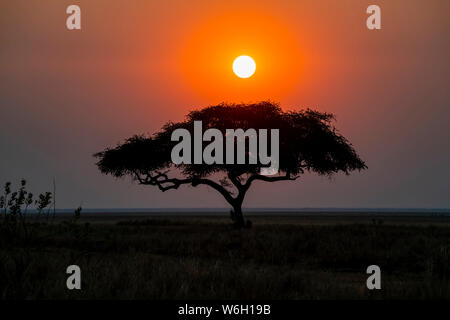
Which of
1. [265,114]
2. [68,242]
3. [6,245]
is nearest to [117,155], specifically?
[265,114]

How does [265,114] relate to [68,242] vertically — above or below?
above

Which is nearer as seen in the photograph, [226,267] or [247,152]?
[226,267]

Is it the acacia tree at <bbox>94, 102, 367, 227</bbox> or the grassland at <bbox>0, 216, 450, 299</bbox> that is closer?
the grassland at <bbox>0, 216, 450, 299</bbox>

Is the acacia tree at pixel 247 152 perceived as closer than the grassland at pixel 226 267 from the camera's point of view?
No

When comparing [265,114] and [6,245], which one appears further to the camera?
[265,114]

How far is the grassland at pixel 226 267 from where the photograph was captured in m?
12.6

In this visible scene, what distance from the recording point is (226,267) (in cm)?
1750

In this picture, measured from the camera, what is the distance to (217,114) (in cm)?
4300

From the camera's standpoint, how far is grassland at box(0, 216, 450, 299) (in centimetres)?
1263

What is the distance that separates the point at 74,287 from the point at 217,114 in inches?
1225

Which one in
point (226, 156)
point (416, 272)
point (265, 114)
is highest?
point (265, 114)
